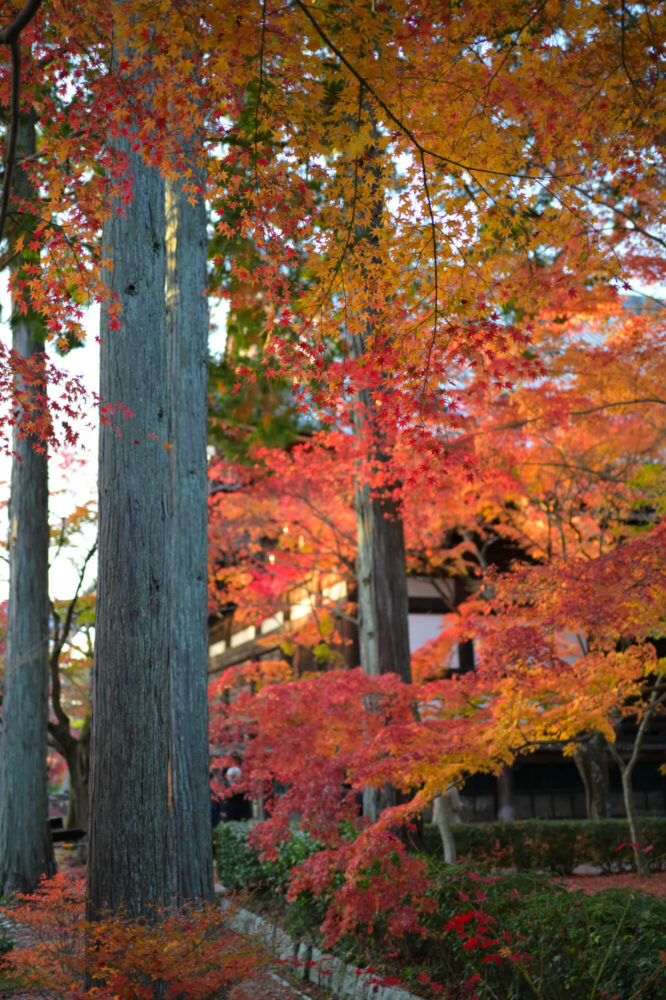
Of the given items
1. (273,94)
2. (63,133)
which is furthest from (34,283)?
(63,133)

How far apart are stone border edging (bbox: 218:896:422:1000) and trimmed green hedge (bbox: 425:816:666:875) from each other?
4.44 meters

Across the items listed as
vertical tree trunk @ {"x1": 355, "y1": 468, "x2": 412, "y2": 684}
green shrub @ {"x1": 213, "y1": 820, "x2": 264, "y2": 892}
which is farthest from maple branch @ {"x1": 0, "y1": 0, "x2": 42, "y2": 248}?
green shrub @ {"x1": 213, "y1": 820, "x2": 264, "y2": 892}

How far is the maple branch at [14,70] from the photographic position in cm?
334

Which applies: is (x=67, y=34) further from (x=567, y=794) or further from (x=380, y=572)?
(x=567, y=794)

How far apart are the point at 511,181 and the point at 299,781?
566 cm

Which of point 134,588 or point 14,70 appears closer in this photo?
point 14,70

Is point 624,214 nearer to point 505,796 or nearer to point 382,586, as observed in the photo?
point 382,586

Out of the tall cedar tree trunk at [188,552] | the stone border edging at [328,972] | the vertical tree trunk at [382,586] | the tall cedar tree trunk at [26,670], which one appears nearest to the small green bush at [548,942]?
the stone border edging at [328,972]

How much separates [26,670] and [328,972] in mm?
6172

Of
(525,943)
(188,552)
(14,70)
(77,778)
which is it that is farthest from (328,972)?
(77,778)

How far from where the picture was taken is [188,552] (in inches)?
341

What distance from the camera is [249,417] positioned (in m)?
14.8

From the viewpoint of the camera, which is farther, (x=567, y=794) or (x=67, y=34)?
(x=567, y=794)

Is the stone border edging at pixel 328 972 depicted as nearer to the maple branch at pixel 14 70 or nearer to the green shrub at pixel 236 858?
the green shrub at pixel 236 858
